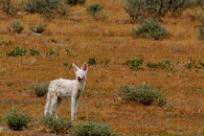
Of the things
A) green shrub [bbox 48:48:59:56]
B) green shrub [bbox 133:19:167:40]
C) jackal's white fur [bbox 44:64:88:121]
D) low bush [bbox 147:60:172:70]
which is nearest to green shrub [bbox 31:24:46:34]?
green shrub [bbox 133:19:167:40]

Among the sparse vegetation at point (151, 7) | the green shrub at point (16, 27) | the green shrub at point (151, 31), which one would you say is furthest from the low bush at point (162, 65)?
the sparse vegetation at point (151, 7)

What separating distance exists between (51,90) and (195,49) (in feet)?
62.6

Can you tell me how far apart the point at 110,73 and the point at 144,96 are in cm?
639

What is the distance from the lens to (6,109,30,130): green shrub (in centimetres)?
1847

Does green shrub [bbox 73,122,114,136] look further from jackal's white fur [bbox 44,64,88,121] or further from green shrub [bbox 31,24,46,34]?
green shrub [bbox 31,24,46,34]

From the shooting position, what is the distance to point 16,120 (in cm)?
1848

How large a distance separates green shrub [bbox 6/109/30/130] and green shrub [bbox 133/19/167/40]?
82.8 feet

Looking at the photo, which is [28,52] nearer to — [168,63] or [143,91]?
[168,63]

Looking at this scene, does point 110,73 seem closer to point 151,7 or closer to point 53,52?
point 53,52

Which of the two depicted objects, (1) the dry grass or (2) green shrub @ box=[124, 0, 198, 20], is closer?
(1) the dry grass

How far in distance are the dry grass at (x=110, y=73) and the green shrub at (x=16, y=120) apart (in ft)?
0.84

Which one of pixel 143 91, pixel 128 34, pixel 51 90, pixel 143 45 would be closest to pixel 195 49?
pixel 143 45

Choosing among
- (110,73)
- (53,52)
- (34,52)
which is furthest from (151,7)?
(110,73)

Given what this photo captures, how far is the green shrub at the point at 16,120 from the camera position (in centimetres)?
1847
